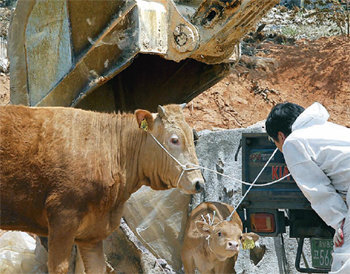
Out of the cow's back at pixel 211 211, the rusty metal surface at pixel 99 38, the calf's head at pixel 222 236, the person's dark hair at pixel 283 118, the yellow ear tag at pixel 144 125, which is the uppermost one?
the rusty metal surface at pixel 99 38

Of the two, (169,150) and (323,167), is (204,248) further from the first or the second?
(323,167)

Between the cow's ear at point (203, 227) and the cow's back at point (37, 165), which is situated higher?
the cow's back at point (37, 165)

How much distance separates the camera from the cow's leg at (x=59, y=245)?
6.17 meters

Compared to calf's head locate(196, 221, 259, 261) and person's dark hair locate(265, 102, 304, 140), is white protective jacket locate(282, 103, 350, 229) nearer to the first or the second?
person's dark hair locate(265, 102, 304, 140)

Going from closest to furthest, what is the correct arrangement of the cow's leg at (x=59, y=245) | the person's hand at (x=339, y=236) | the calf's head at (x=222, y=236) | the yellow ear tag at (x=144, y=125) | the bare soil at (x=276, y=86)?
the person's hand at (x=339, y=236)
the cow's leg at (x=59, y=245)
the yellow ear tag at (x=144, y=125)
the calf's head at (x=222, y=236)
the bare soil at (x=276, y=86)

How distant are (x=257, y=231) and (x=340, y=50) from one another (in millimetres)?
9540

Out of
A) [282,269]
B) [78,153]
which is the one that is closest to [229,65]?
Answer: [282,269]

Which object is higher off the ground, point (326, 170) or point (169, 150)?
point (169, 150)

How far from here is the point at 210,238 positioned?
29.6ft

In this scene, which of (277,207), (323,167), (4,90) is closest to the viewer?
(323,167)

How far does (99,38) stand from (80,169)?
2.13m

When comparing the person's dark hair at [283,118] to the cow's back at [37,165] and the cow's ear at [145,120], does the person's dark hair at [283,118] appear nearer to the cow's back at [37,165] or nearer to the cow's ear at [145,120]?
the cow's ear at [145,120]

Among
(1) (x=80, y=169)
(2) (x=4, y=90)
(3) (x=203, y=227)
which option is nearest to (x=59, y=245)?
(1) (x=80, y=169)

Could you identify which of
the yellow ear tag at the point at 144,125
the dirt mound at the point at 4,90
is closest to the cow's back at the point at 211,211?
the yellow ear tag at the point at 144,125
